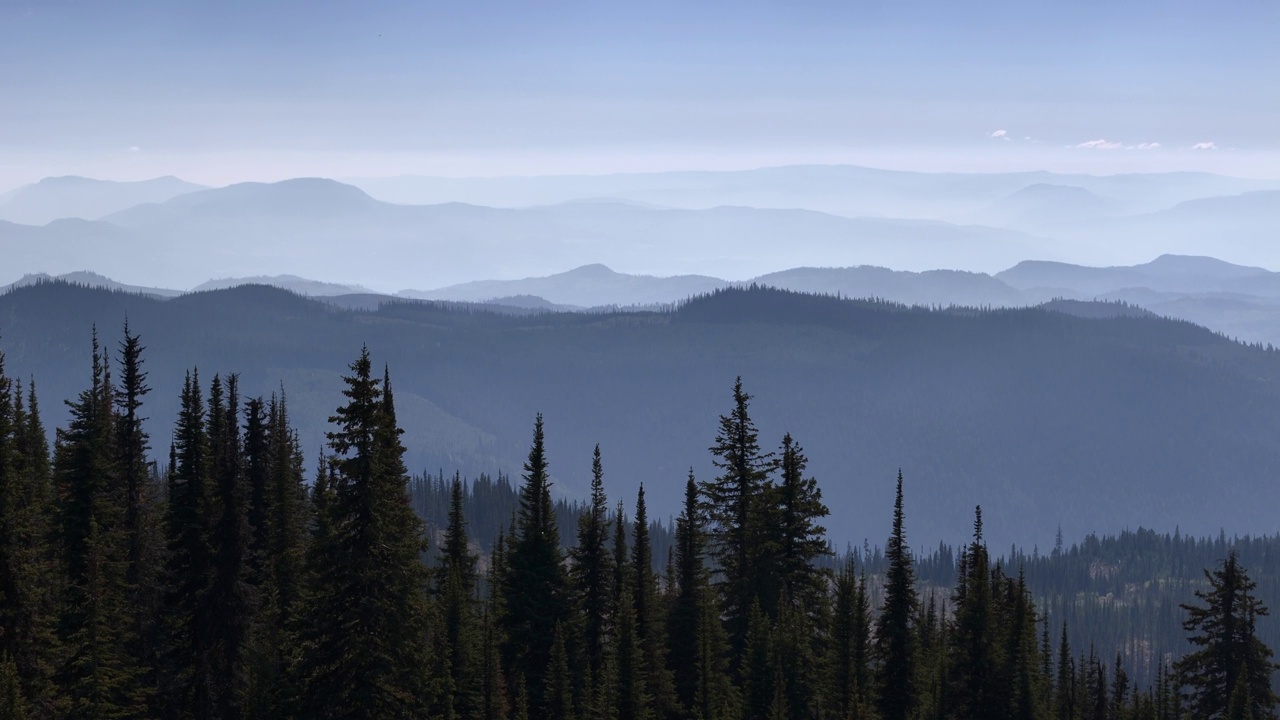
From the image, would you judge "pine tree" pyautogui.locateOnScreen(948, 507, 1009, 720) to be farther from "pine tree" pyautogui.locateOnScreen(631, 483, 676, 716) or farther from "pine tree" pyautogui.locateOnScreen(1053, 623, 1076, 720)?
"pine tree" pyautogui.locateOnScreen(631, 483, 676, 716)

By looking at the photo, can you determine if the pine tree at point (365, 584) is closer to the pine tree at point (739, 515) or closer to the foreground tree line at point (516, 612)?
the foreground tree line at point (516, 612)

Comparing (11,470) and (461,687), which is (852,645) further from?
(11,470)

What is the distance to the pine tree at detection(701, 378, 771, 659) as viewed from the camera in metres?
66.4

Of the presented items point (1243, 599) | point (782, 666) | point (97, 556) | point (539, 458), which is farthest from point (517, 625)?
point (1243, 599)

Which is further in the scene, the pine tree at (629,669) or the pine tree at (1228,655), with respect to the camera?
the pine tree at (1228,655)

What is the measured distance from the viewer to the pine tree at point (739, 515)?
66.4 meters

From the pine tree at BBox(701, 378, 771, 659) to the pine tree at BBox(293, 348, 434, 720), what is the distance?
1035 inches

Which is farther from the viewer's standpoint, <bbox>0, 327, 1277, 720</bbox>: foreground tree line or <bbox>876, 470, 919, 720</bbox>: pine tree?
<bbox>876, 470, 919, 720</bbox>: pine tree

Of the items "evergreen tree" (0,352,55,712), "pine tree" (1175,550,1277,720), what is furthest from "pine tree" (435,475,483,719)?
"pine tree" (1175,550,1277,720)

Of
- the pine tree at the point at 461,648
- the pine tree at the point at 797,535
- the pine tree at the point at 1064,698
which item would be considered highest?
the pine tree at the point at 797,535

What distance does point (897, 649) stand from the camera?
6475 cm

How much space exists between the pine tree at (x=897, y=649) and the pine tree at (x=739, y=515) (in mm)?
6294

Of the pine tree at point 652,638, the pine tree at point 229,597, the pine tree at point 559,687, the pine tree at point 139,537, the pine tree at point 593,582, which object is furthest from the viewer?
the pine tree at point 593,582

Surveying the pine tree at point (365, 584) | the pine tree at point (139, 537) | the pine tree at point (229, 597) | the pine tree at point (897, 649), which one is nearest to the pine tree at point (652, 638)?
the pine tree at point (897, 649)
